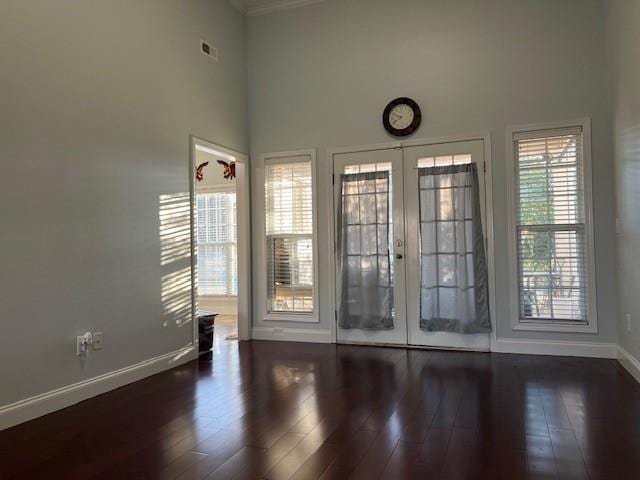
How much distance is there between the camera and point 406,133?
488 centimetres

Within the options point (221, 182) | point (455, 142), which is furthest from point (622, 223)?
point (221, 182)

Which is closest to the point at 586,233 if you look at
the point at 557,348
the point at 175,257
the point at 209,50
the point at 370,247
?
the point at 557,348

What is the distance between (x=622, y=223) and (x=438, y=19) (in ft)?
8.56

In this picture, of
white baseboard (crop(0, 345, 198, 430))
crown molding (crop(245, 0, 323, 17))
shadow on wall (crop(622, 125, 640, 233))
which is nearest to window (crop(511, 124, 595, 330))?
shadow on wall (crop(622, 125, 640, 233))

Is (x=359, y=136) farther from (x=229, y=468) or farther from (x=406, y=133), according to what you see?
(x=229, y=468)

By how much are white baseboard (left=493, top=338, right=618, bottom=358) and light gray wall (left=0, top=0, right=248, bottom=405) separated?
3.01 meters

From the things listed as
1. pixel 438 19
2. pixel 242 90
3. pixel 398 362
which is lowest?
pixel 398 362

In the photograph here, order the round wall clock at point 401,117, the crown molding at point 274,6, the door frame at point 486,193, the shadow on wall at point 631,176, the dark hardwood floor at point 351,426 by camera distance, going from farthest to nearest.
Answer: the crown molding at point 274,6 < the round wall clock at point 401,117 < the door frame at point 486,193 < the shadow on wall at point 631,176 < the dark hardwood floor at point 351,426

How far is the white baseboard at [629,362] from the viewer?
140 inches

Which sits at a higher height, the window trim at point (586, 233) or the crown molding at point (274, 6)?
the crown molding at point (274, 6)

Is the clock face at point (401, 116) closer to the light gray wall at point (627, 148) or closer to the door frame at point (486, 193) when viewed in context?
the door frame at point (486, 193)

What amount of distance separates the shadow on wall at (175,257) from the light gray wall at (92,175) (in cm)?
2

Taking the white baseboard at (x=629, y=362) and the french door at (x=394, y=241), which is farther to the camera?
the french door at (x=394, y=241)

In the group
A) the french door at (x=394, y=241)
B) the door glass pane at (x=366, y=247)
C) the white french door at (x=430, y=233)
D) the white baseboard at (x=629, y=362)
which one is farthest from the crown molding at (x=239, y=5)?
the white baseboard at (x=629, y=362)
